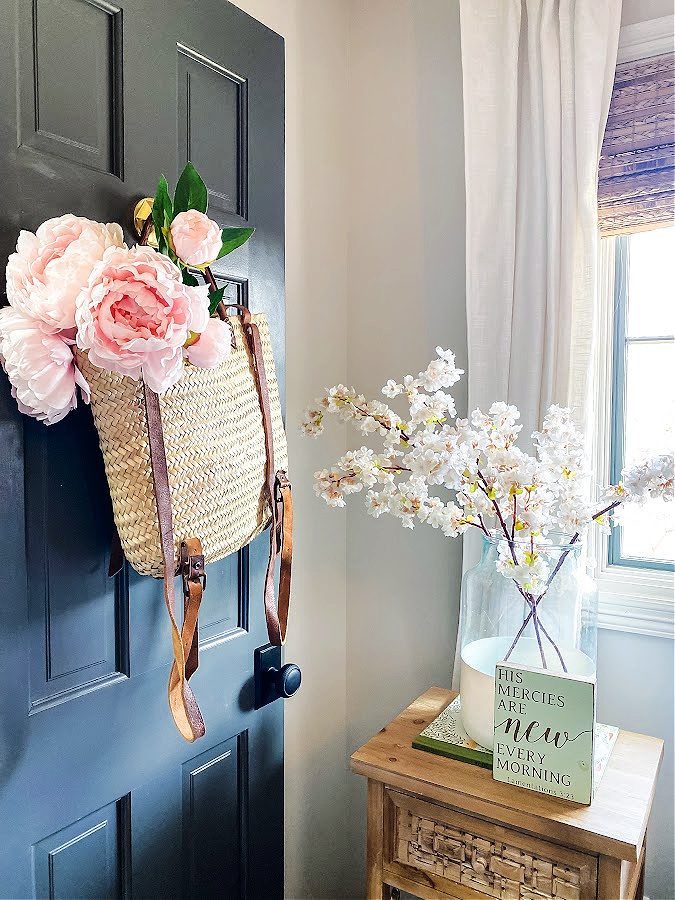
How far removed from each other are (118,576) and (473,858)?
763 mm

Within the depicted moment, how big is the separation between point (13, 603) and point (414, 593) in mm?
1059

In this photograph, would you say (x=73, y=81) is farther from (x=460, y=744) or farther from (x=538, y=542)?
(x=460, y=744)

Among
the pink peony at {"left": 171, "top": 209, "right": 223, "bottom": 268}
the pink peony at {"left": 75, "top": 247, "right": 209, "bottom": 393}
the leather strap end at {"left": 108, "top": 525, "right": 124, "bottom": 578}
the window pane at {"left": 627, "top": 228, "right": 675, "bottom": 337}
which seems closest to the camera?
the pink peony at {"left": 75, "top": 247, "right": 209, "bottom": 393}

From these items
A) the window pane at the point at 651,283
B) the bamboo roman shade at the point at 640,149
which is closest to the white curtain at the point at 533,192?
the bamboo roman shade at the point at 640,149

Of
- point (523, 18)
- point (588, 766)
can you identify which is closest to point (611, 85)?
point (523, 18)

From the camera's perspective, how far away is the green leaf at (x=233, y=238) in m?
0.92

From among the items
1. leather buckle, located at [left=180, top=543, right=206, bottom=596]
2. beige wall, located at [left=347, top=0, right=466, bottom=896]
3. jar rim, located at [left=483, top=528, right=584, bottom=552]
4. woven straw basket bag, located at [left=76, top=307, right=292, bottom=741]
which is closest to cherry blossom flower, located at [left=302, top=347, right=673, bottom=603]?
jar rim, located at [left=483, top=528, right=584, bottom=552]

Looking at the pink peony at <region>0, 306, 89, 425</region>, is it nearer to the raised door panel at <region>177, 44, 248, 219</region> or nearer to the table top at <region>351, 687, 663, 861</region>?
the raised door panel at <region>177, 44, 248, 219</region>

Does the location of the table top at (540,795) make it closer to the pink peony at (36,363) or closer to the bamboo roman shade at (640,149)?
the pink peony at (36,363)

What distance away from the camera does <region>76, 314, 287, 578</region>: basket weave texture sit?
33.7 inches

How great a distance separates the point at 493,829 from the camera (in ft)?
3.70

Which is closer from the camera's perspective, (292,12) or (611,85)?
(611,85)

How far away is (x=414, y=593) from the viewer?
172cm

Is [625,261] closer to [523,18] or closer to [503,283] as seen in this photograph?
[503,283]
